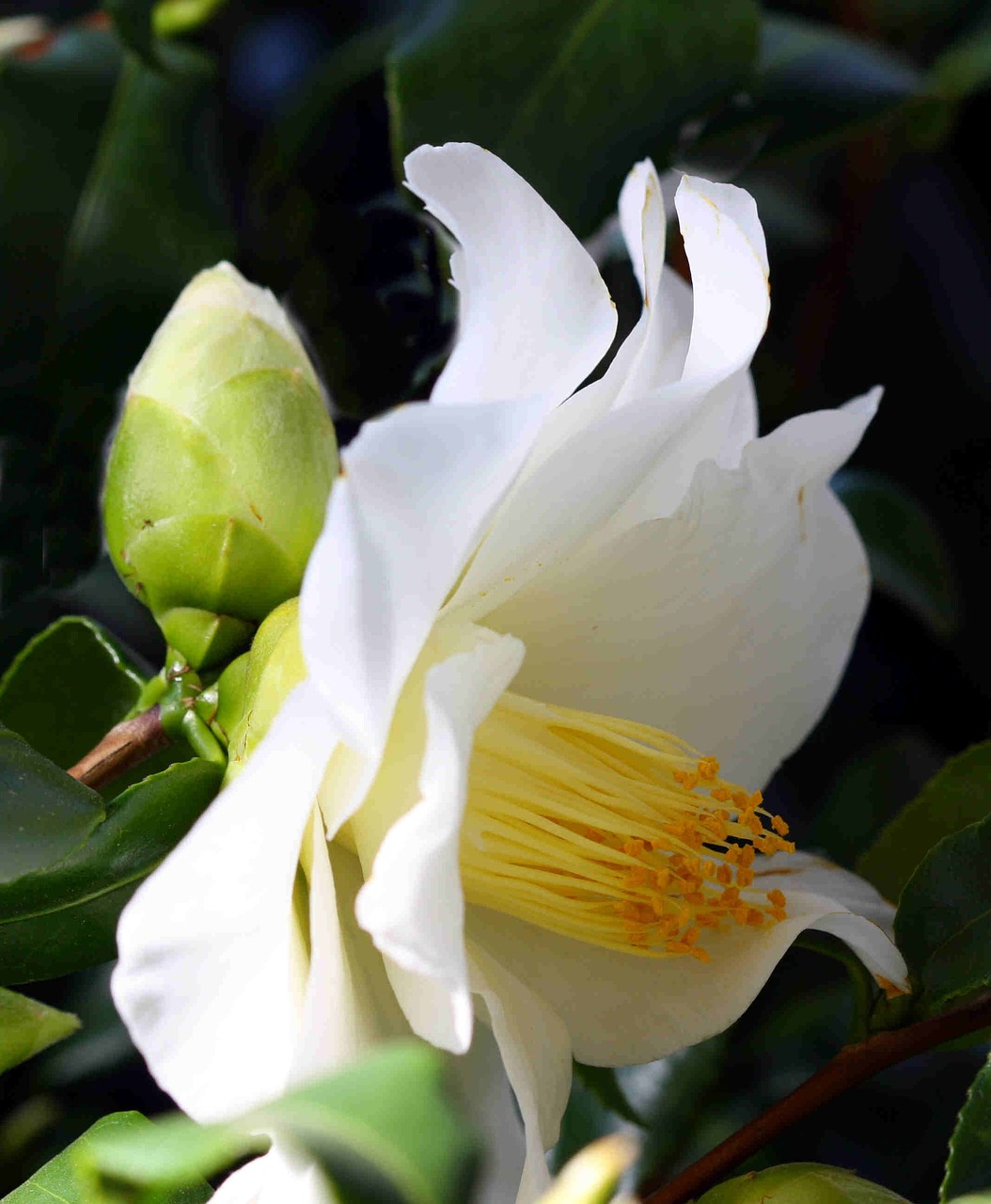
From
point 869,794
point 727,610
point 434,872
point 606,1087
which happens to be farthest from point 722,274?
point 869,794

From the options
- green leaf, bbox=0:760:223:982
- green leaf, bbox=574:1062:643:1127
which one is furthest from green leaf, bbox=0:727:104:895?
green leaf, bbox=574:1062:643:1127

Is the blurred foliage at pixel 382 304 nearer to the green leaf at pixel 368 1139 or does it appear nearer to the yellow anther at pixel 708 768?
the yellow anther at pixel 708 768

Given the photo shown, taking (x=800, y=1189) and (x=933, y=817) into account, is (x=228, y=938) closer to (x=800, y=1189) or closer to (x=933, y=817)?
(x=800, y=1189)

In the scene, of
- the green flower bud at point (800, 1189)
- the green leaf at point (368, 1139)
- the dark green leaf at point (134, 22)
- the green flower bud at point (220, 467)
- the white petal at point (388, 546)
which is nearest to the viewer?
the green leaf at point (368, 1139)

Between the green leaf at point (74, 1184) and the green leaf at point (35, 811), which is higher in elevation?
the green leaf at point (35, 811)

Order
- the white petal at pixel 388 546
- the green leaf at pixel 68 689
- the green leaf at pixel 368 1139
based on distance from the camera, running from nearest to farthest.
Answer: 1. the green leaf at pixel 368 1139
2. the white petal at pixel 388 546
3. the green leaf at pixel 68 689

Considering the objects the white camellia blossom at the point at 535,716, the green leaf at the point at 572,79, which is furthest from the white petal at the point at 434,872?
the green leaf at the point at 572,79
